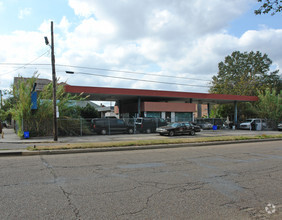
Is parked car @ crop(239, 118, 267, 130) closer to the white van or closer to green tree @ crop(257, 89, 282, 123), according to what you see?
the white van

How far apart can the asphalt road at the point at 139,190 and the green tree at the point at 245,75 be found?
4838cm

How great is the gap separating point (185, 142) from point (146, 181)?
822cm

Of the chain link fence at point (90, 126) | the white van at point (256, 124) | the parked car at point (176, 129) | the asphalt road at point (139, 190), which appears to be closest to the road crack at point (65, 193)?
the asphalt road at point (139, 190)

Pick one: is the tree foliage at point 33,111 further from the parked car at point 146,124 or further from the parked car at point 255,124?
the parked car at point 255,124

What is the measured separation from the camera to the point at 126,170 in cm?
701

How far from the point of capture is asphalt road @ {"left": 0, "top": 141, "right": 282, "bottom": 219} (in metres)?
3.95

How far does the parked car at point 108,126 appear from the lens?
73.5ft

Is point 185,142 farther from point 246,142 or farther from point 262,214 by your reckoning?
point 262,214

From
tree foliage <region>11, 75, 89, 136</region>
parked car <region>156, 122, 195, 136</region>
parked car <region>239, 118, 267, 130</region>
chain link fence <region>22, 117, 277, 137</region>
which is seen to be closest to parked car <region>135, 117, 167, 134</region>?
chain link fence <region>22, 117, 277, 137</region>

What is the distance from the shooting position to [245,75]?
55.5 meters

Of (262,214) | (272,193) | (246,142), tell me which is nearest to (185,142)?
(246,142)

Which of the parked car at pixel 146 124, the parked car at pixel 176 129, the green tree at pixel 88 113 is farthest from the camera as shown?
the green tree at pixel 88 113

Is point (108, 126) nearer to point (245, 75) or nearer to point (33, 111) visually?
point (33, 111)

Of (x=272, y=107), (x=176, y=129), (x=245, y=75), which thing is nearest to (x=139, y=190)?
(x=176, y=129)
